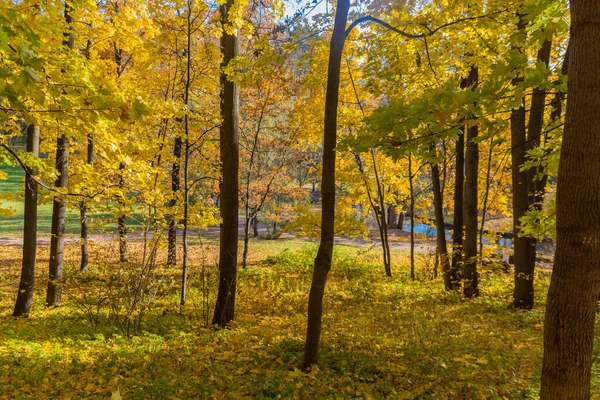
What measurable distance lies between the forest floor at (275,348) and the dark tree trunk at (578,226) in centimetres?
189

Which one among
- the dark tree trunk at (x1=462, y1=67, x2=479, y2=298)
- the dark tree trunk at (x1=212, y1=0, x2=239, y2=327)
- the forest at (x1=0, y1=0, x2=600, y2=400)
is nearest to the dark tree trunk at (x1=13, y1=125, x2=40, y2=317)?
the forest at (x1=0, y1=0, x2=600, y2=400)

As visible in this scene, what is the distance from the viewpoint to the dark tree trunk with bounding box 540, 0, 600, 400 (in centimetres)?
229

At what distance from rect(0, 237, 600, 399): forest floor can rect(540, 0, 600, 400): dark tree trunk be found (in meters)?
1.89

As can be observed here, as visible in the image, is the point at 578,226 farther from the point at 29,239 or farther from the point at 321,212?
the point at 29,239

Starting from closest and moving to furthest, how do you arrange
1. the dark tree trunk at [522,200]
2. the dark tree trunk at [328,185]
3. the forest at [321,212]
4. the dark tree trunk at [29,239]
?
the forest at [321,212]
the dark tree trunk at [328,185]
the dark tree trunk at [29,239]
the dark tree trunk at [522,200]

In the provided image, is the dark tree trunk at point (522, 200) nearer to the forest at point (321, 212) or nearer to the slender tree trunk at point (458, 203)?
the forest at point (321, 212)

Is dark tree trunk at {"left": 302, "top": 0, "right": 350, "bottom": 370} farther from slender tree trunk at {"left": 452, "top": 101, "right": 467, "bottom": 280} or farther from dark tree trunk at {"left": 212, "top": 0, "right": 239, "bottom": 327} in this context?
slender tree trunk at {"left": 452, "top": 101, "right": 467, "bottom": 280}

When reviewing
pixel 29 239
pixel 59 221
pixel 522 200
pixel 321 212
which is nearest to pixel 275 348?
pixel 321 212

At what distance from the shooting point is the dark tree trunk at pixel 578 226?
90.0 inches

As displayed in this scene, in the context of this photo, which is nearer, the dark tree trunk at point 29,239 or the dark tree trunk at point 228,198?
the dark tree trunk at point 228,198

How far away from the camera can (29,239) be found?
7.52 metres

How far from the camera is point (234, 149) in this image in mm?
7086

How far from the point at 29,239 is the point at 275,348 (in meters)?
5.86

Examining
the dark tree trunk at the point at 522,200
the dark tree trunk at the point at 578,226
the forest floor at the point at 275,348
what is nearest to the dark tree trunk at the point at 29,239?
the forest floor at the point at 275,348
